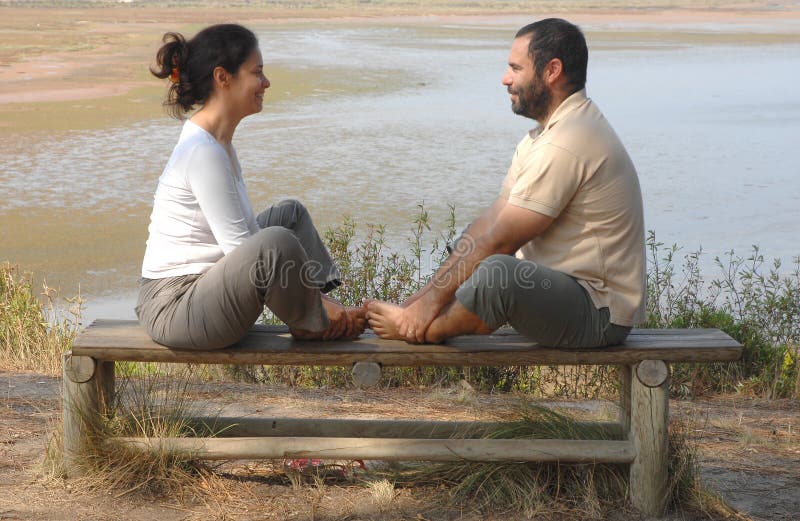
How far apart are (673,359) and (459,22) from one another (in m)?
36.4

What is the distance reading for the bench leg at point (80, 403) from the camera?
3.87 metres

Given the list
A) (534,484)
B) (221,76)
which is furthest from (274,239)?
(534,484)

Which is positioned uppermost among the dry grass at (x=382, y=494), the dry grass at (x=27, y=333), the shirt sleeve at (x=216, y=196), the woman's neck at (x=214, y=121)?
the woman's neck at (x=214, y=121)

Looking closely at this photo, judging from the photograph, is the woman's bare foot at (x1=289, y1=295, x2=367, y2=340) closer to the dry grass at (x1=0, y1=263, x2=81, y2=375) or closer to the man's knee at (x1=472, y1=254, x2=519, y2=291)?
the man's knee at (x1=472, y1=254, x2=519, y2=291)

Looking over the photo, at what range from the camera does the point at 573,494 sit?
394 cm

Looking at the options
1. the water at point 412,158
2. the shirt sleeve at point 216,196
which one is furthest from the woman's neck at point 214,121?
the water at point 412,158

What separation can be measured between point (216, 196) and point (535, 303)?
46.9 inches

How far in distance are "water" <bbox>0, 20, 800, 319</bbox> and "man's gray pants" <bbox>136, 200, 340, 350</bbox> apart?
4.56 m

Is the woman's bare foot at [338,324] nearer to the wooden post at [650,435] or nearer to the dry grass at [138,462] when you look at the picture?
the dry grass at [138,462]

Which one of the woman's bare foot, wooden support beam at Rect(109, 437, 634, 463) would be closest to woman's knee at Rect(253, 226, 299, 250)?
the woman's bare foot

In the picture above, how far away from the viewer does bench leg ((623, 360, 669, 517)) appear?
379 centimetres

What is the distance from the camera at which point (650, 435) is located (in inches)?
150

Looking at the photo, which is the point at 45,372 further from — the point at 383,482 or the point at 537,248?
the point at 537,248

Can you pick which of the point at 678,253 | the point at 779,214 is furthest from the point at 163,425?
the point at 779,214
